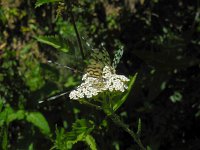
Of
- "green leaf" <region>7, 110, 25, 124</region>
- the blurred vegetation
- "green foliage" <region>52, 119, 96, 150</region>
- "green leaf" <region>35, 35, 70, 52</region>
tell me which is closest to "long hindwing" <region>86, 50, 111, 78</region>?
"green foliage" <region>52, 119, 96, 150</region>

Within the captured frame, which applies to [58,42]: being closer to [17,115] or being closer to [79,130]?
[79,130]

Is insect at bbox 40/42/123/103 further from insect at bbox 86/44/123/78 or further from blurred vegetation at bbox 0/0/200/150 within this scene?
blurred vegetation at bbox 0/0/200/150

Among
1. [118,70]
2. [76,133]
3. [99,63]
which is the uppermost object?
[118,70]

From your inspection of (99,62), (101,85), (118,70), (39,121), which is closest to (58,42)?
(99,62)

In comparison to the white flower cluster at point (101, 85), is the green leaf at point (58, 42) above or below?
above

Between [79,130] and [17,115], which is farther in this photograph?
[17,115]

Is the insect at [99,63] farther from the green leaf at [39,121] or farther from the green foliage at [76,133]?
the green leaf at [39,121]

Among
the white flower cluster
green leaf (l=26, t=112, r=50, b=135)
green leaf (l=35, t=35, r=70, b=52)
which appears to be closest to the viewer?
the white flower cluster

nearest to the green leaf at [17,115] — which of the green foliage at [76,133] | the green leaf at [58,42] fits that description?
the green leaf at [58,42]

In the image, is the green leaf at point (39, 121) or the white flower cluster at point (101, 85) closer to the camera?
the white flower cluster at point (101, 85)
